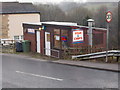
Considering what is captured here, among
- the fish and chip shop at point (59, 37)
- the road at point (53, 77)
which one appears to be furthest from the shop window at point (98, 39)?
the road at point (53, 77)

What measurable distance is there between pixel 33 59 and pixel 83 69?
15.4ft

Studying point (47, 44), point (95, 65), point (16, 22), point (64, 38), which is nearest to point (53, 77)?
point (95, 65)

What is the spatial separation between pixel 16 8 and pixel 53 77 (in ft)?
77.8

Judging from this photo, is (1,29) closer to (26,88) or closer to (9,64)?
(9,64)

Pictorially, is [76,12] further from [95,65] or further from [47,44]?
[47,44]

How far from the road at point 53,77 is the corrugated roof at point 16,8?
18.8 meters

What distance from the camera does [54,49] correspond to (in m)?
16.6

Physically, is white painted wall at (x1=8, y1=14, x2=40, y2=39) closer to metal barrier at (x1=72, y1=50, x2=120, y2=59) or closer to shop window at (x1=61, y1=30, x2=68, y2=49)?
shop window at (x1=61, y1=30, x2=68, y2=49)

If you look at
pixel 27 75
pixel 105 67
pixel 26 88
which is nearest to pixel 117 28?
pixel 105 67

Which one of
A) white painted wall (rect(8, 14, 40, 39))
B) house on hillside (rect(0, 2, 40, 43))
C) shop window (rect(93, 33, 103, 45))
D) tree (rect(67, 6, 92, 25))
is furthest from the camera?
white painted wall (rect(8, 14, 40, 39))

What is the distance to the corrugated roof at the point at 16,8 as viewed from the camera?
31.9m

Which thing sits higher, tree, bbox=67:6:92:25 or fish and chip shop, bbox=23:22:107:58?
tree, bbox=67:6:92:25

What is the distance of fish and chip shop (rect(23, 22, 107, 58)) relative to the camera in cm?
1582

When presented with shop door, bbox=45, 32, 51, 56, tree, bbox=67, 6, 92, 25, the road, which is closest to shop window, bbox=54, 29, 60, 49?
shop door, bbox=45, 32, 51, 56
